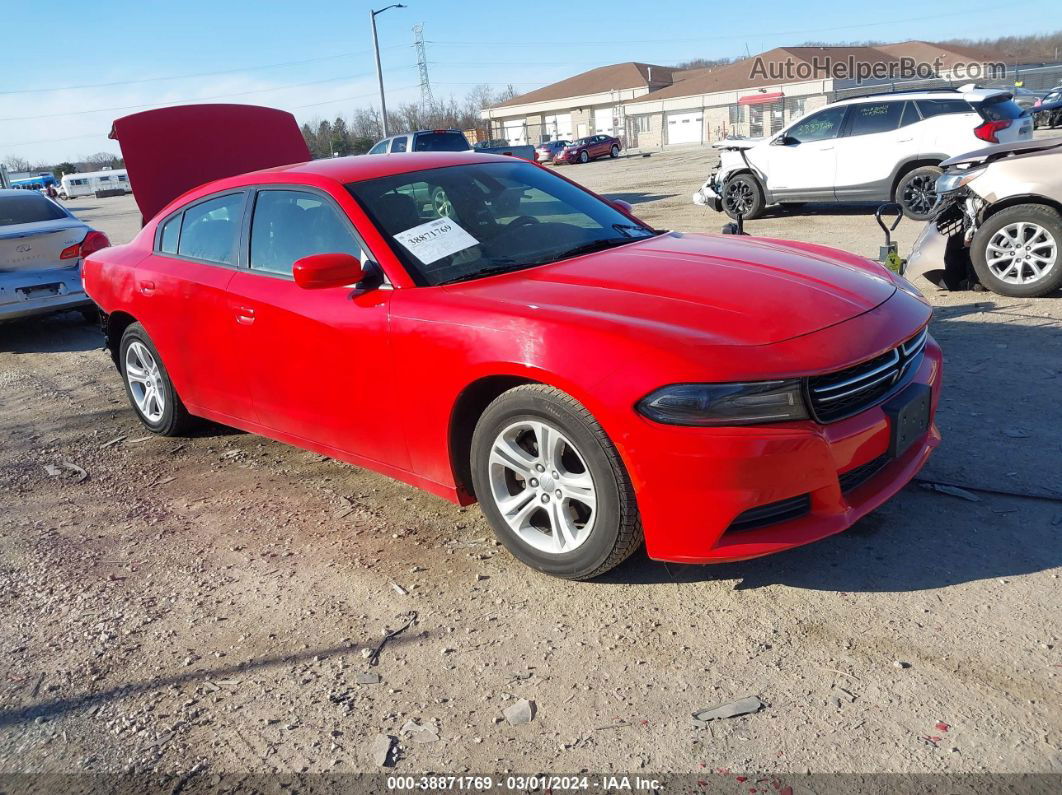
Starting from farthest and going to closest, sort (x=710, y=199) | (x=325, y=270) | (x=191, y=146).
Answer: (x=710, y=199), (x=191, y=146), (x=325, y=270)

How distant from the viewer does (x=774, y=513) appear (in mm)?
2928

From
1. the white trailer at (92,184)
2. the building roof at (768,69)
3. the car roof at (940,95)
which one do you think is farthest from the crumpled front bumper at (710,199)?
the white trailer at (92,184)

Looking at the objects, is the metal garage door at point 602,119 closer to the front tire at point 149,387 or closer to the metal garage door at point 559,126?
the metal garage door at point 559,126

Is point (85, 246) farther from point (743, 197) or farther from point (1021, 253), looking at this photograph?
point (743, 197)

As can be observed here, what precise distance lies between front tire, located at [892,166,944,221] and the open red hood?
818 centimetres

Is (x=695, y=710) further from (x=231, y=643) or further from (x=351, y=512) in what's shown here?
(x=351, y=512)

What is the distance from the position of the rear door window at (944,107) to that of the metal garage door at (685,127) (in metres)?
51.2

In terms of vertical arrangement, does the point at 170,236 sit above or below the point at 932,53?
below

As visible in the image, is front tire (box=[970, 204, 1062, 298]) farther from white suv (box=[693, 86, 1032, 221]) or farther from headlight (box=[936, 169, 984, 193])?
white suv (box=[693, 86, 1032, 221])

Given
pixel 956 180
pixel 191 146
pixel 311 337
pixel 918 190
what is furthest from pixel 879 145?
pixel 311 337

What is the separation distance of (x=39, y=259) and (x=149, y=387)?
419 cm

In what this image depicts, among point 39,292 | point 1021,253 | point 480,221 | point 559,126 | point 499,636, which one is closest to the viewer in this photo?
point 499,636

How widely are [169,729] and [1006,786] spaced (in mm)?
2388

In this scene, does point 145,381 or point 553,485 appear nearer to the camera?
point 553,485
